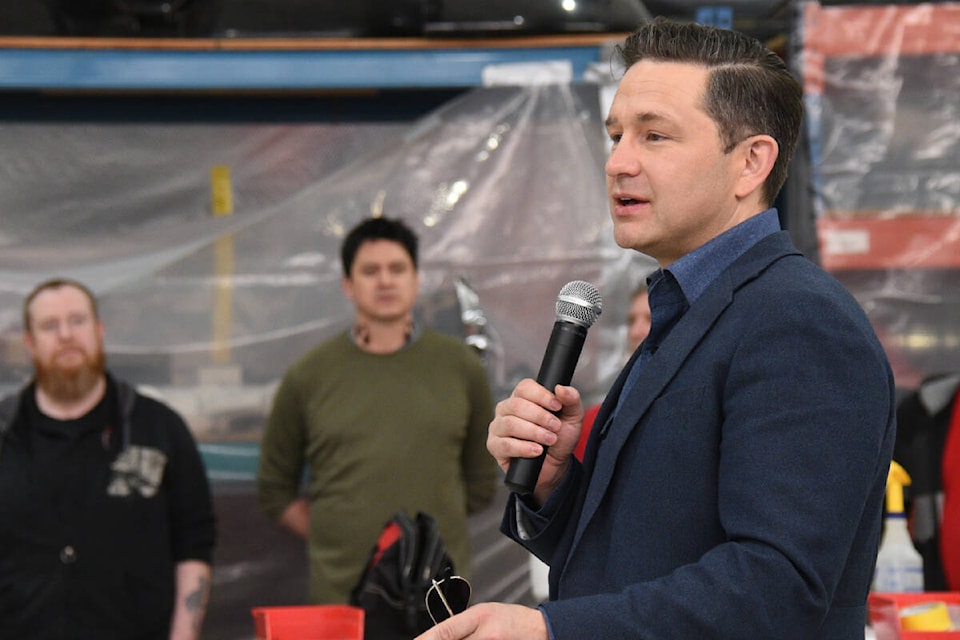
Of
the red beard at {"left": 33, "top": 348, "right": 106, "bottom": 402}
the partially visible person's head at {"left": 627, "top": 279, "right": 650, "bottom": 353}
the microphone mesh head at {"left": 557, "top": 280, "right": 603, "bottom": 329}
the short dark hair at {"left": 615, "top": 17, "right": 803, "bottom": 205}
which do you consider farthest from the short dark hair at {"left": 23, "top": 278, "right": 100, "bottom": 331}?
the short dark hair at {"left": 615, "top": 17, "right": 803, "bottom": 205}

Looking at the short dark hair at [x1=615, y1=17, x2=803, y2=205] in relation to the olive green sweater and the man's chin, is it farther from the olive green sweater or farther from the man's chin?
the man's chin

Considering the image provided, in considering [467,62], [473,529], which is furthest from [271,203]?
[473,529]

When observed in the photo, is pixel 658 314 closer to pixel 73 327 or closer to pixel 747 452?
pixel 747 452

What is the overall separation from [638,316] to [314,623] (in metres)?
1.34

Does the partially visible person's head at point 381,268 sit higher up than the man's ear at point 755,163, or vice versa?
the man's ear at point 755,163

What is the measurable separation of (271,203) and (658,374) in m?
2.79

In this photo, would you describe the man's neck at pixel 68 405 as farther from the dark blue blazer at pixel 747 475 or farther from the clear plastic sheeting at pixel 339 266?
the dark blue blazer at pixel 747 475

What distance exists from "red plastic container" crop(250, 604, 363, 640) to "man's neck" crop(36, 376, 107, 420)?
1.23m

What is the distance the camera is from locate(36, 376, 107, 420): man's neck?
2902 millimetres

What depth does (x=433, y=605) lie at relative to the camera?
1086mm

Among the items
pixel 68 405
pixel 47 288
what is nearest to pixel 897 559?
pixel 68 405

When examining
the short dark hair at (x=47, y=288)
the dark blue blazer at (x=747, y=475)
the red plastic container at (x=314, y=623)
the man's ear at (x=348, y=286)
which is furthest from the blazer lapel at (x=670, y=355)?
the short dark hair at (x=47, y=288)

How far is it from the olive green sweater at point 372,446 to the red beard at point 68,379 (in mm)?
465

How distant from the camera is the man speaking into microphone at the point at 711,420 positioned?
0.95 metres
